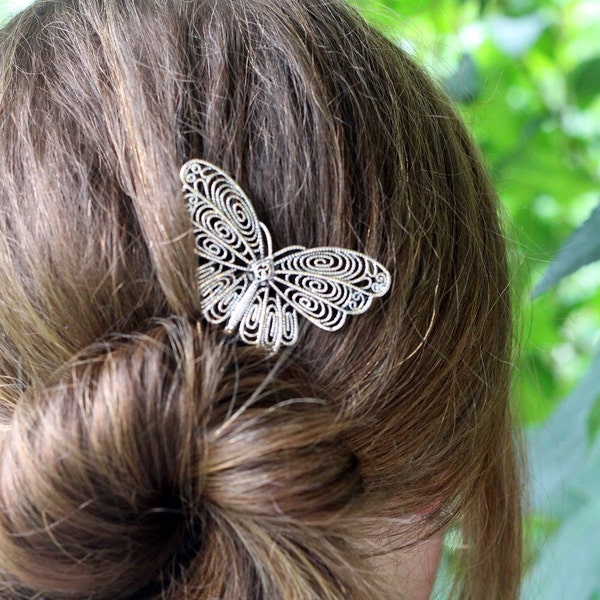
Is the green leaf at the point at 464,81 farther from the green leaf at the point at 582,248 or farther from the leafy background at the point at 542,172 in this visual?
the green leaf at the point at 582,248

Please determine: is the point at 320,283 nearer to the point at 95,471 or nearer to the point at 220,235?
the point at 220,235

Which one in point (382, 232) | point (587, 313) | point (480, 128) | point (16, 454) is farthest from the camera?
point (587, 313)

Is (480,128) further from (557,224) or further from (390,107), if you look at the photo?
(390,107)

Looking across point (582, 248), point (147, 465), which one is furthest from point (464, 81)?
point (147, 465)

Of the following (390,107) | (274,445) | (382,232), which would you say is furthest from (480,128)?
(274,445)

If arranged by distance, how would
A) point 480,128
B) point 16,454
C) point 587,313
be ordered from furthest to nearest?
point 587,313
point 480,128
point 16,454

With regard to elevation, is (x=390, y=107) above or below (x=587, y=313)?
above
